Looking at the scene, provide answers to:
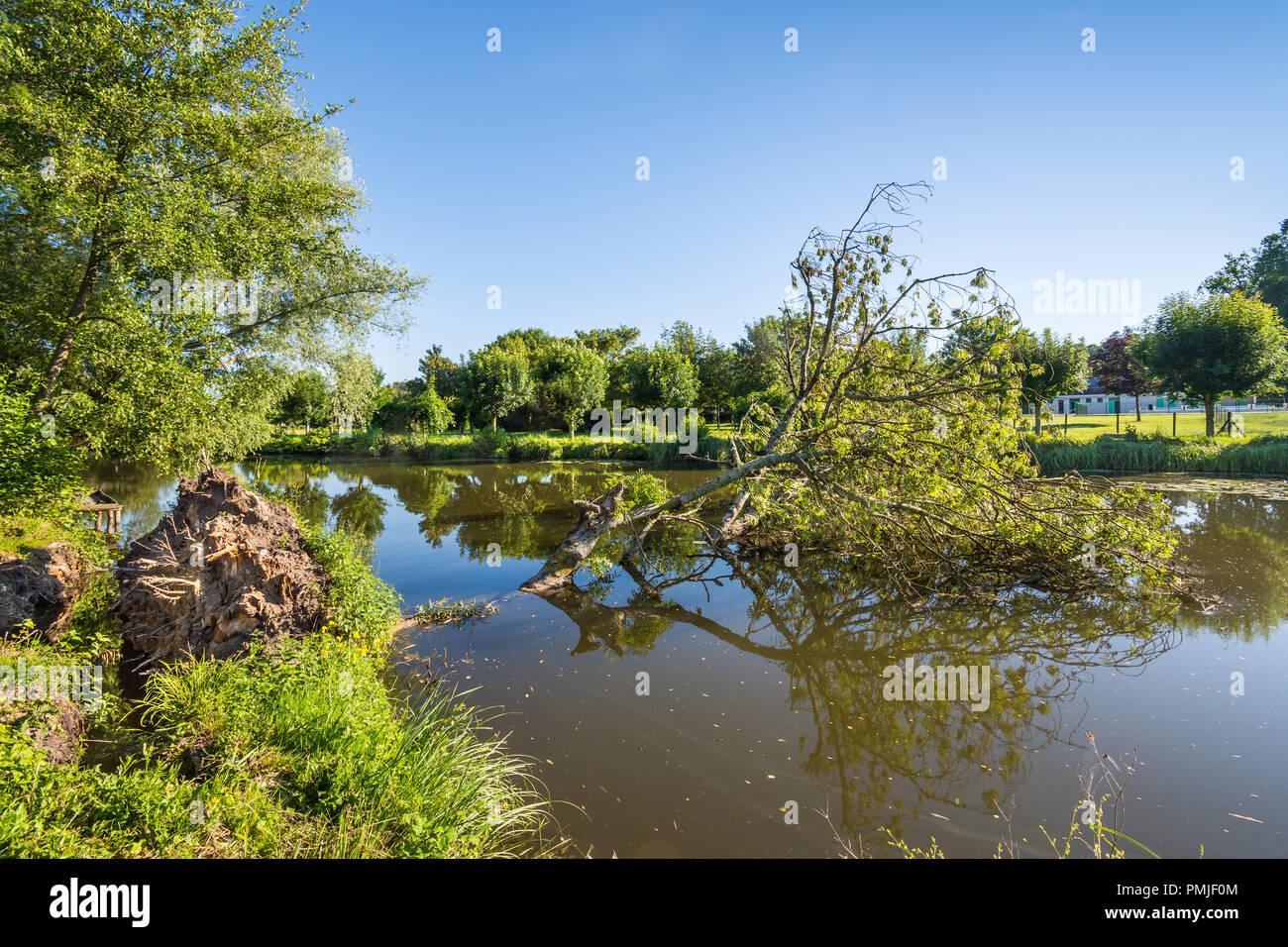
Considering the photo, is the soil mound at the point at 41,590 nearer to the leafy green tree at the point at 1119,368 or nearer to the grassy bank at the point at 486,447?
the grassy bank at the point at 486,447

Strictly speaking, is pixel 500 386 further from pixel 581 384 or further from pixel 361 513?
pixel 361 513

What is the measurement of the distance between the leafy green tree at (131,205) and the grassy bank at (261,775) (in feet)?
19.6

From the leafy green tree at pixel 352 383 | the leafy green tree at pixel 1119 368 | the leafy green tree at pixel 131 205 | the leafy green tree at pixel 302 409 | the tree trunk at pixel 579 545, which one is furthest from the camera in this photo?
the leafy green tree at pixel 302 409

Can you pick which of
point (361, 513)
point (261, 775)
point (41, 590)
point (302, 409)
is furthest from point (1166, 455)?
point (302, 409)

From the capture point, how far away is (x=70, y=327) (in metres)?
9.68

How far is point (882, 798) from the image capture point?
4348 mm

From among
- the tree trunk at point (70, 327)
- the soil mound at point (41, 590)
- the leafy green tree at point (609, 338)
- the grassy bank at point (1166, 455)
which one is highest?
the leafy green tree at point (609, 338)

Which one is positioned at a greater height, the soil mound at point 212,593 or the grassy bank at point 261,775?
the soil mound at point 212,593

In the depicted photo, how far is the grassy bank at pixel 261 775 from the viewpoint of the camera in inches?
116

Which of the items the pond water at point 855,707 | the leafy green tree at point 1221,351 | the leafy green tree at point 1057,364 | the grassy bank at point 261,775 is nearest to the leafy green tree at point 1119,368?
the leafy green tree at point 1057,364

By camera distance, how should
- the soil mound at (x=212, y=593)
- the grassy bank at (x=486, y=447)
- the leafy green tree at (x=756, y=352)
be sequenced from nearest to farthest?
the soil mound at (x=212, y=593)
the grassy bank at (x=486, y=447)
the leafy green tree at (x=756, y=352)

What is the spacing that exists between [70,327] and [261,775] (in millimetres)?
10538
